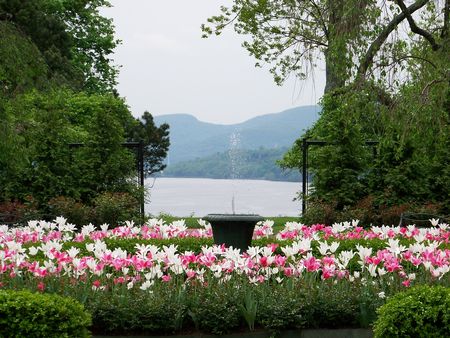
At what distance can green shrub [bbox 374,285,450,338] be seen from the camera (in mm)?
4988

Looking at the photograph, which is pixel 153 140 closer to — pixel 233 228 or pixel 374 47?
pixel 374 47

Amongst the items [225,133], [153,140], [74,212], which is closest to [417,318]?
[74,212]

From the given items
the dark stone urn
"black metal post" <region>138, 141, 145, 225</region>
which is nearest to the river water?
"black metal post" <region>138, 141, 145, 225</region>

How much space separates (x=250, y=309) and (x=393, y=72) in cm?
759

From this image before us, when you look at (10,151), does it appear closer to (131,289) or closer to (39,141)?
(39,141)

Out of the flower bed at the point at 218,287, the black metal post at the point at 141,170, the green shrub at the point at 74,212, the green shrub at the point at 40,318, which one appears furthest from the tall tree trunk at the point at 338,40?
the green shrub at the point at 40,318

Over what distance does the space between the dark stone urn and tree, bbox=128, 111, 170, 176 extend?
94.2ft

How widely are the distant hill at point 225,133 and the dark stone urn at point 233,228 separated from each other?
40.4 feet

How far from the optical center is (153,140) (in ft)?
130

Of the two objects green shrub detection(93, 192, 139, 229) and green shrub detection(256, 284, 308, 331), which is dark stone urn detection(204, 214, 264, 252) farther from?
green shrub detection(93, 192, 139, 229)

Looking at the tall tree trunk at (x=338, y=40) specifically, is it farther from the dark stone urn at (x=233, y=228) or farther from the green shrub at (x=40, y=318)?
the green shrub at (x=40, y=318)

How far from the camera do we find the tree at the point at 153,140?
123ft

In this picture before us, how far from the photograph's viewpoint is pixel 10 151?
478 inches

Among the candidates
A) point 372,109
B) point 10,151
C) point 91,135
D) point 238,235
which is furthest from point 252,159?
point 238,235
